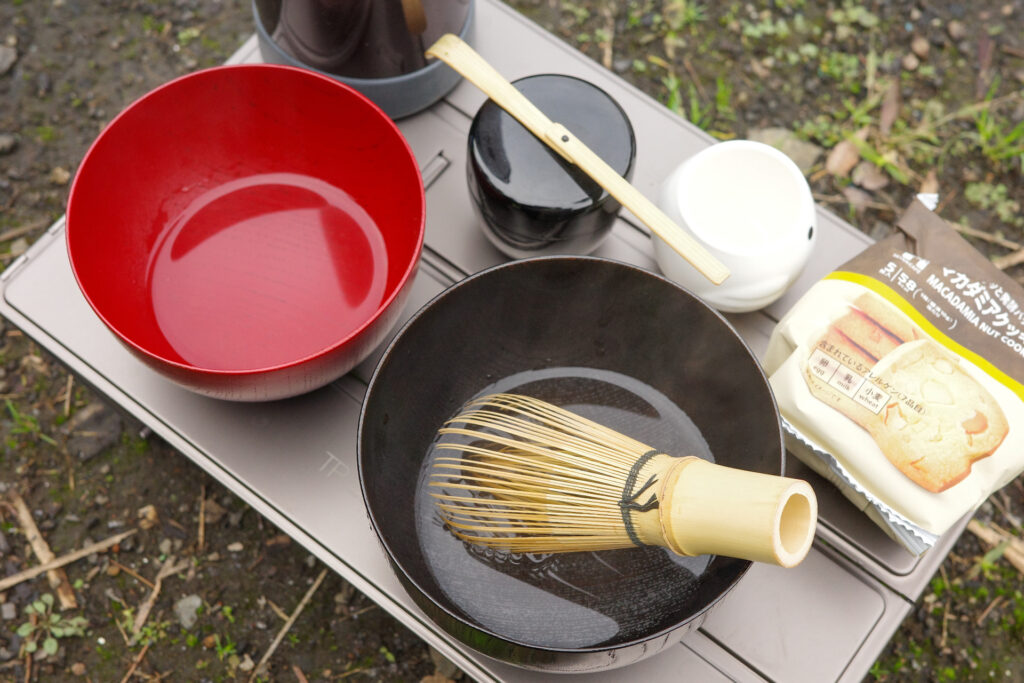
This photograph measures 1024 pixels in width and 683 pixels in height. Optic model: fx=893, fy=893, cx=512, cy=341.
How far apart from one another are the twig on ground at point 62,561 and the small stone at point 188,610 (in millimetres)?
105

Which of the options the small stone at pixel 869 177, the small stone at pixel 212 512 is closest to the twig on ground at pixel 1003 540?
the small stone at pixel 869 177

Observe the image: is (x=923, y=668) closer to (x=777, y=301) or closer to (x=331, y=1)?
(x=777, y=301)

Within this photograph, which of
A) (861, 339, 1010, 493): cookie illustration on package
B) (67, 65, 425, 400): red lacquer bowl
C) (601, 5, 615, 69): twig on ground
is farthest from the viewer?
(601, 5, 615, 69): twig on ground

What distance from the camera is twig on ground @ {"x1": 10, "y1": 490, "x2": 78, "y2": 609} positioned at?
1.04 m

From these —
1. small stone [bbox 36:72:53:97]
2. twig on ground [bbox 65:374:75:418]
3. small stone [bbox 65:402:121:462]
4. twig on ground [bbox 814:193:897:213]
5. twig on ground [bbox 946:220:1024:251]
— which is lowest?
small stone [bbox 65:402:121:462]

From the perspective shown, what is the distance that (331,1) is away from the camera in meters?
0.79

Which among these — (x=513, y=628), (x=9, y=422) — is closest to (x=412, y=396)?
(x=513, y=628)

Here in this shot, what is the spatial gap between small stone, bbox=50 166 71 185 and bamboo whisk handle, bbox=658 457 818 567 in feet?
3.22

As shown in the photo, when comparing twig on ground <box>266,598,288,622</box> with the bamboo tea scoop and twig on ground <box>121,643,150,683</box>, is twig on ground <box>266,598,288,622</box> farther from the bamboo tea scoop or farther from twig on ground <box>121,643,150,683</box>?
the bamboo tea scoop

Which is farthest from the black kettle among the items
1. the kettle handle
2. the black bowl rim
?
the black bowl rim

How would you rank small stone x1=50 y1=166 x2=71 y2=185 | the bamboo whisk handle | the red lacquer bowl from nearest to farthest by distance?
the bamboo whisk handle < the red lacquer bowl < small stone x1=50 y1=166 x2=71 y2=185

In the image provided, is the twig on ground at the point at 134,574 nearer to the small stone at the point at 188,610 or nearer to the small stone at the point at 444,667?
the small stone at the point at 188,610

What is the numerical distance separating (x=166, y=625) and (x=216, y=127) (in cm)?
57

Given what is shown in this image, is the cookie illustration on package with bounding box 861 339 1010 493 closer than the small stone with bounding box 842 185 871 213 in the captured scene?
Yes
